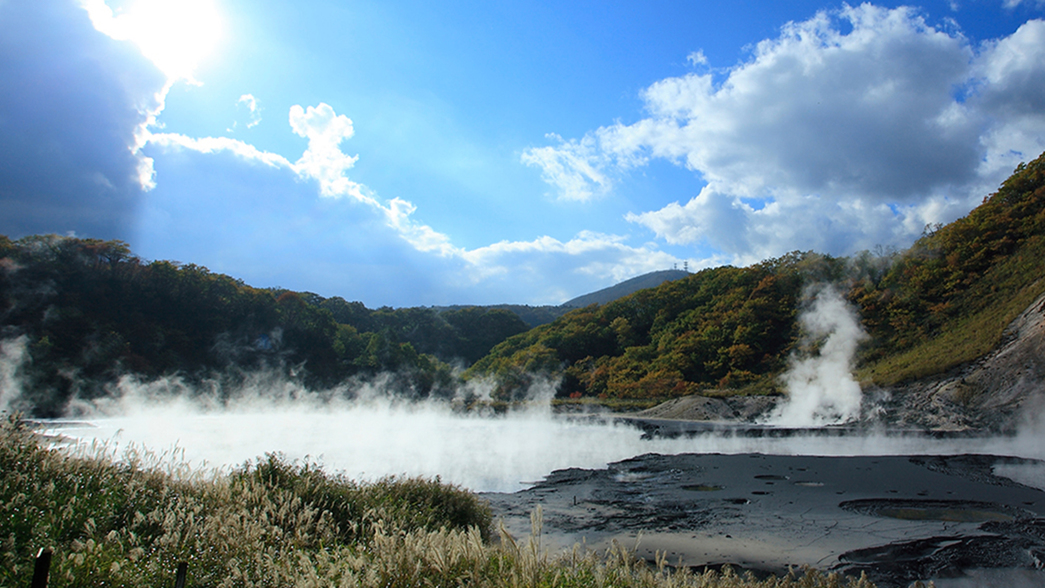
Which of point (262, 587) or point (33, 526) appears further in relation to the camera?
point (33, 526)

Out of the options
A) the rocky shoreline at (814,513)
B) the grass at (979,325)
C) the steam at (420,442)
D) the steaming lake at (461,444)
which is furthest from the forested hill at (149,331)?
the grass at (979,325)

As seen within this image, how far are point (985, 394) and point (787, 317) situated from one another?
3171cm

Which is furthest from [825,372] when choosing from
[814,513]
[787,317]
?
[814,513]

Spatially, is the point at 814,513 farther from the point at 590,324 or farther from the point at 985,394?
the point at 590,324

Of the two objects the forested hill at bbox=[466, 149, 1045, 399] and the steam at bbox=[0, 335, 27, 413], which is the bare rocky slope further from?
the steam at bbox=[0, 335, 27, 413]

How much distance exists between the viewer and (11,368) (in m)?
31.1

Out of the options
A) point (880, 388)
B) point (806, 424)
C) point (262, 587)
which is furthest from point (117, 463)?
point (880, 388)

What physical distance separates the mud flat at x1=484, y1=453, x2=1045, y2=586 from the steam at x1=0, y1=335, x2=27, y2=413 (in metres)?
35.8

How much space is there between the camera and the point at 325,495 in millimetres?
6266

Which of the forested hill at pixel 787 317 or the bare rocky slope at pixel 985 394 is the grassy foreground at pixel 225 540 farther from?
the forested hill at pixel 787 317

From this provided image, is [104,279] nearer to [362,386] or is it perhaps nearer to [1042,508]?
[362,386]

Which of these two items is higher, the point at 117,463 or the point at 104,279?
the point at 104,279

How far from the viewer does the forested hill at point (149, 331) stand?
110 feet

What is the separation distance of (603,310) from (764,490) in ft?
212
